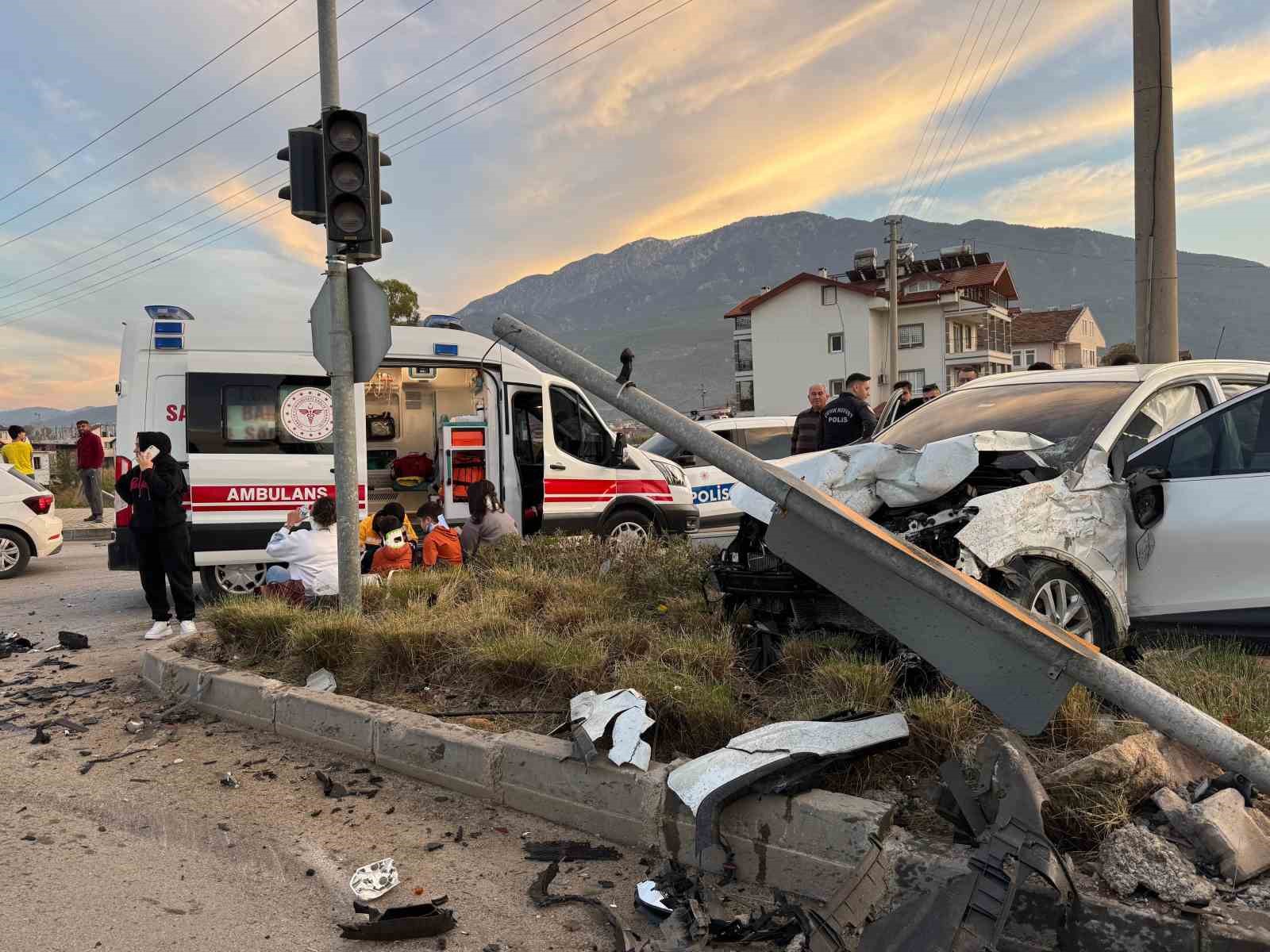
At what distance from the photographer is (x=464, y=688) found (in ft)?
16.2

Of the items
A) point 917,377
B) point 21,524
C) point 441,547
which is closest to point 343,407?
point 441,547

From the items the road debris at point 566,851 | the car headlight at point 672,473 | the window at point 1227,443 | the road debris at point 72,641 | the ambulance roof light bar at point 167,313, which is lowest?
the road debris at point 566,851

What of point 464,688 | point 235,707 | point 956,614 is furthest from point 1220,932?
point 235,707

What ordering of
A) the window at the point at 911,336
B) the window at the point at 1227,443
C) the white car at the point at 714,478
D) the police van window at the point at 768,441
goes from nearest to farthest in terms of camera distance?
1. the window at the point at 1227,443
2. the white car at the point at 714,478
3. the police van window at the point at 768,441
4. the window at the point at 911,336

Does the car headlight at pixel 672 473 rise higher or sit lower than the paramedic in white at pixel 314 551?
higher

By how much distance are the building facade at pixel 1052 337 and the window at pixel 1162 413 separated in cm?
7450

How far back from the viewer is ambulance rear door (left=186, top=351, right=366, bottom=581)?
833 cm

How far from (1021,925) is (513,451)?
26.0 ft

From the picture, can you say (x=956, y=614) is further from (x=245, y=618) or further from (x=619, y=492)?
(x=619, y=492)

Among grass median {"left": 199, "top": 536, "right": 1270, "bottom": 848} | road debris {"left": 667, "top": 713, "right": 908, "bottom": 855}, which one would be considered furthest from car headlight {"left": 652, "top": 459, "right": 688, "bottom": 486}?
road debris {"left": 667, "top": 713, "right": 908, "bottom": 855}

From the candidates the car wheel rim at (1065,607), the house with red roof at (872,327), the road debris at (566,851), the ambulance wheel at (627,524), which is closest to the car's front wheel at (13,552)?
the ambulance wheel at (627,524)

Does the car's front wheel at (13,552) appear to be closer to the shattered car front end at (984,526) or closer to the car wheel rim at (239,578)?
the car wheel rim at (239,578)

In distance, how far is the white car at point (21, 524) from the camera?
11398 millimetres

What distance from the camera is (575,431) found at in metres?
9.96
